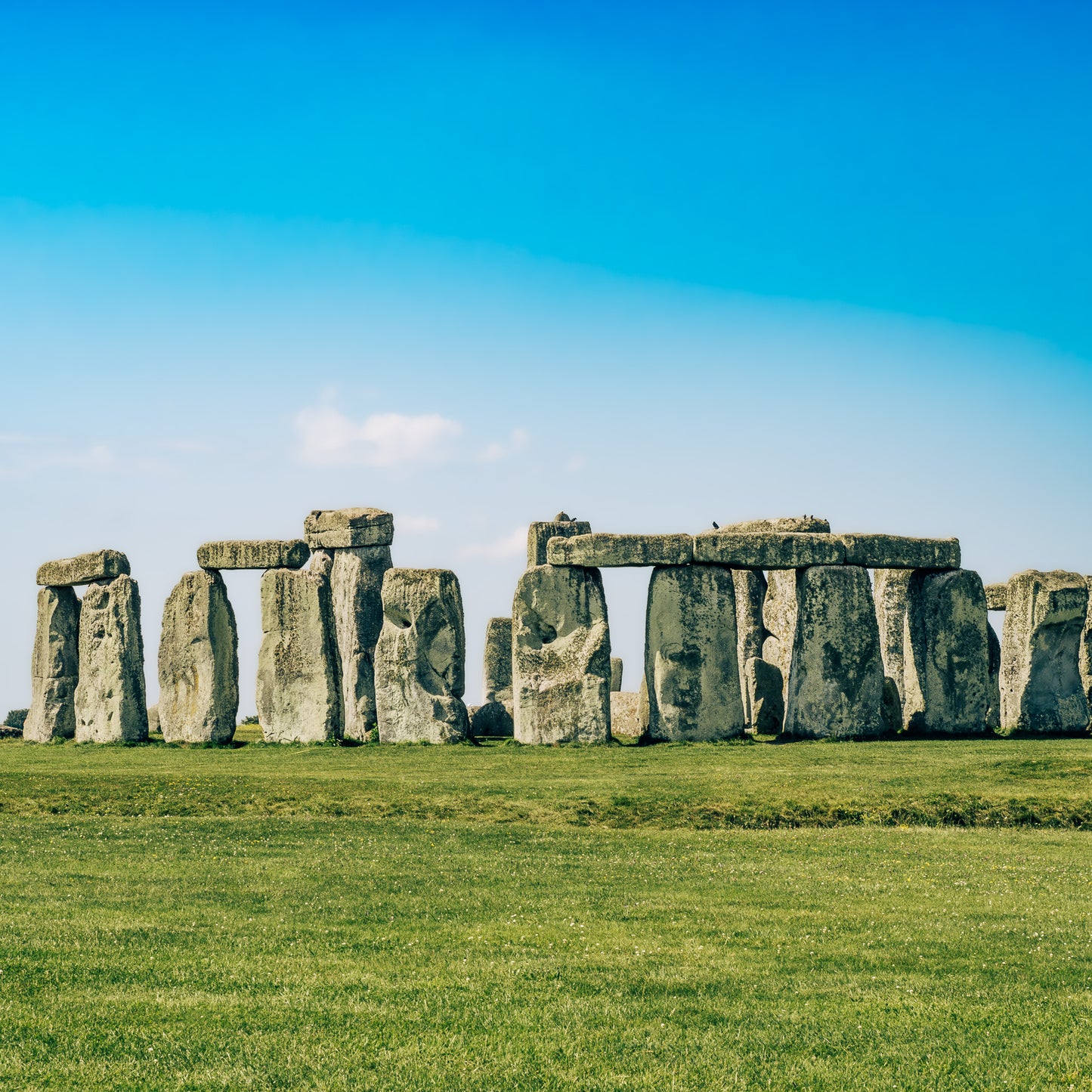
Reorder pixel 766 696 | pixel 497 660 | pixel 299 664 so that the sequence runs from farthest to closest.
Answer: pixel 497 660 → pixel 766 696 → pixel 299 664

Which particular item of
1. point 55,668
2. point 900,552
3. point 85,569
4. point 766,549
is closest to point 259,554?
point 85,569

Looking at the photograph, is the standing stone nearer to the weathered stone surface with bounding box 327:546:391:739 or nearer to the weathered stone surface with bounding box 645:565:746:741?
the weathered stone surface with bounding box 327:546:391:739

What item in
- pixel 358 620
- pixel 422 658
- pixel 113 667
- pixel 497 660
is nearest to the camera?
pixel 422 658

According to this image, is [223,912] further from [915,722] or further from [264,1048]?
[915,722]

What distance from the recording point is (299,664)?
28.3 meters

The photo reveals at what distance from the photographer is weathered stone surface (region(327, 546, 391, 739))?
1192 inches

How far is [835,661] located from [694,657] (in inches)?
104

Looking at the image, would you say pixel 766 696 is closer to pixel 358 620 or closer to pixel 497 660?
pixel 497 660

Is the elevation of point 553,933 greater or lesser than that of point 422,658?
lesser

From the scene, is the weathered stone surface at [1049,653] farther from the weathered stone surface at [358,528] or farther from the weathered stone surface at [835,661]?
the weathered stone surface at [358,528]

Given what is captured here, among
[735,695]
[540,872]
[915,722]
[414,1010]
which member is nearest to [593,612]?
[735,695]

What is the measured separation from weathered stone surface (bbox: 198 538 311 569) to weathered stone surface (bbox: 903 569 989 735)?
1265 centimetres

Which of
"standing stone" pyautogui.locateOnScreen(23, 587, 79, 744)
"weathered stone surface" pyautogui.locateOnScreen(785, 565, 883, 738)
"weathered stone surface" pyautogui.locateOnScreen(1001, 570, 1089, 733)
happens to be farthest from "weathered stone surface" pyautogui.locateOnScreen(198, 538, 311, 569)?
"weathered stone surface" pyautogui.locateOnScreen(1001, 570, 1089, 733)

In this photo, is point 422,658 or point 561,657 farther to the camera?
point 422,658
